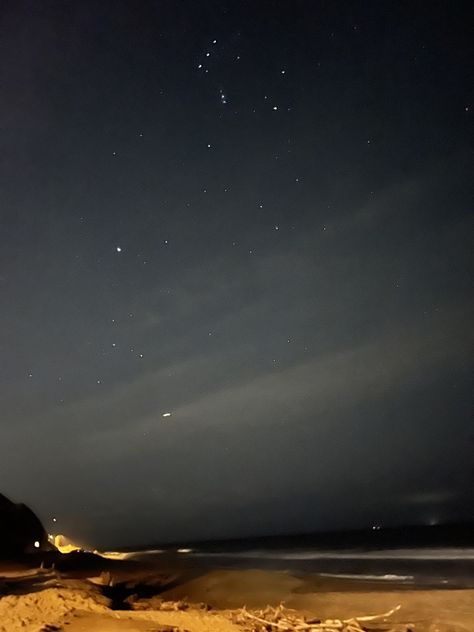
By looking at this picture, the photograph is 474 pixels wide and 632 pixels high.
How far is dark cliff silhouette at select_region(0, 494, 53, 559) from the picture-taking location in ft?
111

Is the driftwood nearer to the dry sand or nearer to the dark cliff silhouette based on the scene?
the dry sand

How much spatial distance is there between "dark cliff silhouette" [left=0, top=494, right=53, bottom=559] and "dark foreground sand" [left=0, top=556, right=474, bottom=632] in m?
12.1

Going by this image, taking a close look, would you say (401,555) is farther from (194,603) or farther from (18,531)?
(194,603)

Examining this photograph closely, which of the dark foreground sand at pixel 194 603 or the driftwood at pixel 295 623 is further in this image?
the dark foreground sand at pixel 194 603

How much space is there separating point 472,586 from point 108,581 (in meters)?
14.5

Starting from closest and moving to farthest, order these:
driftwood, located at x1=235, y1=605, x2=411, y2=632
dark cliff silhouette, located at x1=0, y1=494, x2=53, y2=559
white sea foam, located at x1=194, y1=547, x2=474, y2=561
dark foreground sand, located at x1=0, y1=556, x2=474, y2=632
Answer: driftwood, located at x1=235, y1=605, x2=411, y2=632 → dark foreground sand, located at x1=0, y1=556, x2=474, y2=632 → dark cliff silhouette, located at x1=0, y1=494, x2=53, y2=559 → white sea foam, located at x1=194, y1=547, x2=474, y2=561

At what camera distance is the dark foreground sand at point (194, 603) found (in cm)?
1063

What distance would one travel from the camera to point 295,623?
35.0 ft

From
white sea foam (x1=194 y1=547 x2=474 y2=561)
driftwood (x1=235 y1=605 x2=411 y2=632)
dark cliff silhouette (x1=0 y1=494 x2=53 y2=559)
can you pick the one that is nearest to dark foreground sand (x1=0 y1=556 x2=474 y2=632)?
driftwood (x1=235 y1=605 x2=411 y2=632)

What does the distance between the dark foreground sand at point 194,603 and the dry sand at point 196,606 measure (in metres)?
0.02

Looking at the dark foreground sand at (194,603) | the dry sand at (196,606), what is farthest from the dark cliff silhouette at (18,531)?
the dry sand at (196,606)

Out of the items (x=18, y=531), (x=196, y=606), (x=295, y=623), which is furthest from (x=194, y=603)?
(x=18, y=531)

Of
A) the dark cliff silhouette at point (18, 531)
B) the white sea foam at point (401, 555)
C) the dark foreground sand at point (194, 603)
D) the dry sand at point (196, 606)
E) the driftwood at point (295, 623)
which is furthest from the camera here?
the white sea foam at point (401, 555)

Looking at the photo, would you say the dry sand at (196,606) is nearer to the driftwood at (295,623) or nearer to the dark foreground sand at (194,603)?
the dark foreground sand at (194,603)
